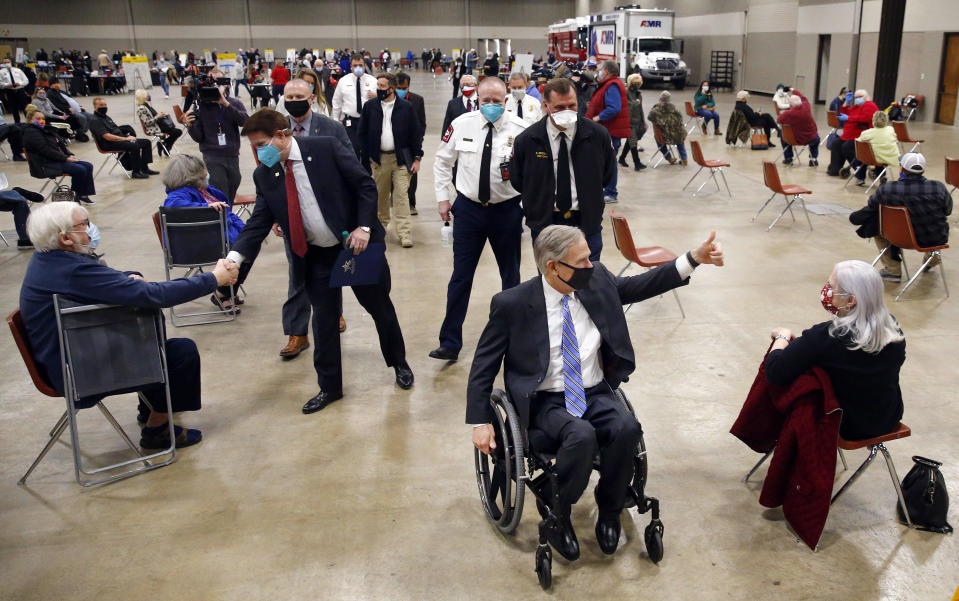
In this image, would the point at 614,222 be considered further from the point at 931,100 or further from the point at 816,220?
the point at 931,100

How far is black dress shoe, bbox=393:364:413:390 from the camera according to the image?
14.8 feet

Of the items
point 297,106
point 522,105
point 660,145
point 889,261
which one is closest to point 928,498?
point 889,261

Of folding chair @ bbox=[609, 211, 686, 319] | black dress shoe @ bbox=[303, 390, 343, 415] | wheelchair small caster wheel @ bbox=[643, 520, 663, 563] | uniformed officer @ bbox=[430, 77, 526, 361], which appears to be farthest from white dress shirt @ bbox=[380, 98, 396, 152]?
wheelchair small caster wheel @ bbox=[643, 520, 663, 563]

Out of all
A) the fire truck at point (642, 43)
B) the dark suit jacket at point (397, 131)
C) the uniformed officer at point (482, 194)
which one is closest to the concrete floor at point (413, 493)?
the uniformed officer at point (482, 194)

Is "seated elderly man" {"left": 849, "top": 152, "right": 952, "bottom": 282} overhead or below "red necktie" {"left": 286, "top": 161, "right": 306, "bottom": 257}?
below

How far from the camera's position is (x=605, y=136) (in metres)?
4.47

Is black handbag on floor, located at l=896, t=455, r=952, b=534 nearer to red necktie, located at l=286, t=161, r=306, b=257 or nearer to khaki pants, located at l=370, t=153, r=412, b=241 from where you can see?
red necktie, located at l=286, t=161, r=306, b=257

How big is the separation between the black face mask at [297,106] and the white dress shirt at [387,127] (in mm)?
2052

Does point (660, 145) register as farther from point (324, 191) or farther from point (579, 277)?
point (579, 277)

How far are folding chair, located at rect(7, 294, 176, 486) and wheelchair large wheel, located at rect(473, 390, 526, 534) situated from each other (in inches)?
63.9

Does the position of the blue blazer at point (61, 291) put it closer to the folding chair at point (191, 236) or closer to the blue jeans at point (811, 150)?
the folding chair at point (191, 236)

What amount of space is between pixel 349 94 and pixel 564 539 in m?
6.74

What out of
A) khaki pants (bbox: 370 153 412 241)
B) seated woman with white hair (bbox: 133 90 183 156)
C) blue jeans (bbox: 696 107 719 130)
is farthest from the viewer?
blue jeans (bbox: 696 107 719 130)

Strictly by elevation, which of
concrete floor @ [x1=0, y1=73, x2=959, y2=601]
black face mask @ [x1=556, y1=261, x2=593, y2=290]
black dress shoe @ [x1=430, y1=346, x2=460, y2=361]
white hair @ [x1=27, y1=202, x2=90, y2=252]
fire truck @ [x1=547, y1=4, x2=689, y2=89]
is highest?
fire truck @ [x1=547, y1=4, x2=689, y2=89]
